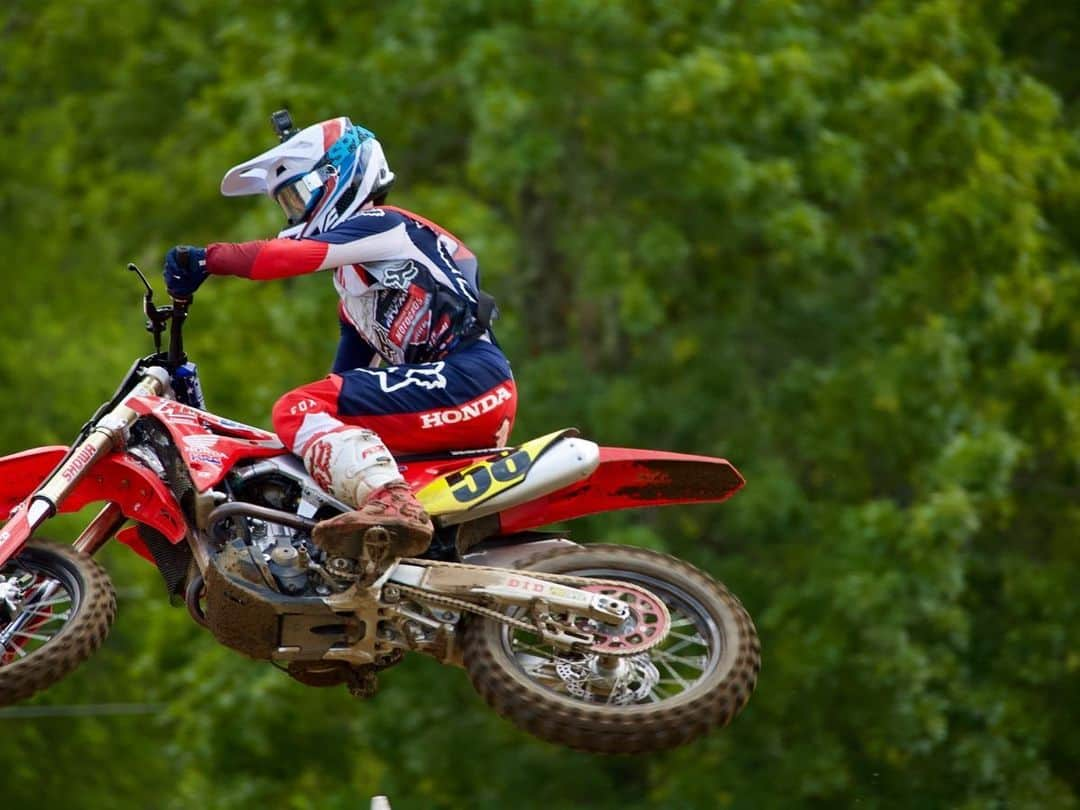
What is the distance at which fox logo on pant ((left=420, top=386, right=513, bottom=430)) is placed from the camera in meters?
7.82

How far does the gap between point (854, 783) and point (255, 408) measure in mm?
5056

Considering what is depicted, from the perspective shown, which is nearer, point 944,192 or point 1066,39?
point 944,192

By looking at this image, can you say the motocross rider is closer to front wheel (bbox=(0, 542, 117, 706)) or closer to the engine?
the engine

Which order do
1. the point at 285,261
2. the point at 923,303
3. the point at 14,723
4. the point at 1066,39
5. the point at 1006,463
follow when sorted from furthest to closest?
the point at 1066,39 < the point at 14,723 < the point at 923,303 < the point at 1006,463 < the point at 285,261

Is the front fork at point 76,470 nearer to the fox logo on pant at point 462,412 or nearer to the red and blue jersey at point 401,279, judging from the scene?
the red and blue jersey at point 401,279

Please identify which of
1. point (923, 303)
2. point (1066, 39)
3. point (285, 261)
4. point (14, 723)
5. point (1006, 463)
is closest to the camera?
point (285, 261)

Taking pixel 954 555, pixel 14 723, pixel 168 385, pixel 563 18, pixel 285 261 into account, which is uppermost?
pixel 285 261

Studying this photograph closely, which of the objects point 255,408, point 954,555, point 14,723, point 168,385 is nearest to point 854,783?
point 954,555

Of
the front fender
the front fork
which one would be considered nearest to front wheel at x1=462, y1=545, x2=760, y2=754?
the front fender

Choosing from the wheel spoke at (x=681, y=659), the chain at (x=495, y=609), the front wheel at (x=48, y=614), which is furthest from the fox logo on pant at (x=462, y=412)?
the front wheel at (x=48, y=614)

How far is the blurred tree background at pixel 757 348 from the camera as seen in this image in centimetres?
1469

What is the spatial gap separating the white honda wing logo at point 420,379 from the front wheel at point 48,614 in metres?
1.25

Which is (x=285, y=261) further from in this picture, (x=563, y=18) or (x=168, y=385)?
(x=563, y=18)

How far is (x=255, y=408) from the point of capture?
49.4ft
